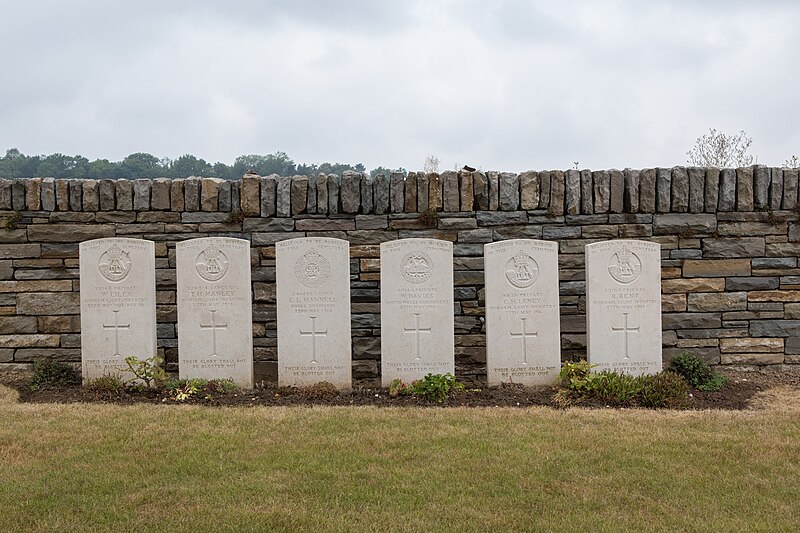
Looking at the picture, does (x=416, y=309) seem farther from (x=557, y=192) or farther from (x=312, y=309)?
(x=557, y=192)

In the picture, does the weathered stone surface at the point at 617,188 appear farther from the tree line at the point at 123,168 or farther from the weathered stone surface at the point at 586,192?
the tree line at the point at 123,168

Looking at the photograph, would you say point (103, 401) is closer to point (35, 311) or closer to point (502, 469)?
point (35, 311)

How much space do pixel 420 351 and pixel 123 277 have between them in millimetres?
3259

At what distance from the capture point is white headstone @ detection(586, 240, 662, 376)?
748 cm

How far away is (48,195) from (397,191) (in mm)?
3998

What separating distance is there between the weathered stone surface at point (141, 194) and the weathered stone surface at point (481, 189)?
3.72 meters

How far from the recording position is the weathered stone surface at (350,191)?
315 inches

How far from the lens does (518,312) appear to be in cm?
746

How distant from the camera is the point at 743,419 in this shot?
6.02 meters

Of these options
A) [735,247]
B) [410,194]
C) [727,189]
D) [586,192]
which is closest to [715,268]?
[735,247]

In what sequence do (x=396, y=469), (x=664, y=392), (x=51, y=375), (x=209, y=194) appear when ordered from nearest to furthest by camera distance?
(x=396, y=469) → (x=664, y=392) → (x=51, y=375) → (x=209, y=194)

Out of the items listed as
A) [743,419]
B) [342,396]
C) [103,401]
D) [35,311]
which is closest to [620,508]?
[743,419]

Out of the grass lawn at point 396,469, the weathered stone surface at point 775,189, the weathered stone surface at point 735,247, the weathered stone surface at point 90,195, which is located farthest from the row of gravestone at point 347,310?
the weathered stone surface at point 775,189

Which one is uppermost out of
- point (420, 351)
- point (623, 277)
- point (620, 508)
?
point (623, 277)
